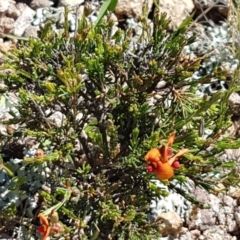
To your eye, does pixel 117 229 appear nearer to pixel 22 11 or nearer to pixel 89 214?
pixel 89 214

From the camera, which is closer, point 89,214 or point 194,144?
point 194,144

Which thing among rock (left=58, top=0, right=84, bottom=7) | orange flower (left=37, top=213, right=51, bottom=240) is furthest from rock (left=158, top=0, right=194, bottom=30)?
orange flower (left=37, top=213, right=51, bottom=240)

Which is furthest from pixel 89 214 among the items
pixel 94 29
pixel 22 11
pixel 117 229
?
pixel 22 11

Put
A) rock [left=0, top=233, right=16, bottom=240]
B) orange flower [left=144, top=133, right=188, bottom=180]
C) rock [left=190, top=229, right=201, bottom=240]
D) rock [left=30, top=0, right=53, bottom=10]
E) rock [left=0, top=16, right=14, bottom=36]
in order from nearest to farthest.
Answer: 1. orange flower [left=144, top=133, right=188, bottom=180]
2. rock [left=0, top=233, right=16, bottom=240]
3. rock [left=190, top=229, right=201, bottom=240]
4. rock [left=0, top=16, right=14, bottom=36]
5. rock [left=30, top=0, right=53, bottom=10]

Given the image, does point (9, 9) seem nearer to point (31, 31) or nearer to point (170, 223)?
point (31, 31)

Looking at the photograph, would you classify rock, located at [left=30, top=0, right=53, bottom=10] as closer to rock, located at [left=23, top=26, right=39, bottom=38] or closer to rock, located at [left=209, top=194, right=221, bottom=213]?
rock, located at [left=23, top=26, right=39, bottom=38]

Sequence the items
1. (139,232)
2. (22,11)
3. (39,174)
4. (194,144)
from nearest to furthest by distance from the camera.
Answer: (194,144) → (139,232) → (39,174) → (22,11)
